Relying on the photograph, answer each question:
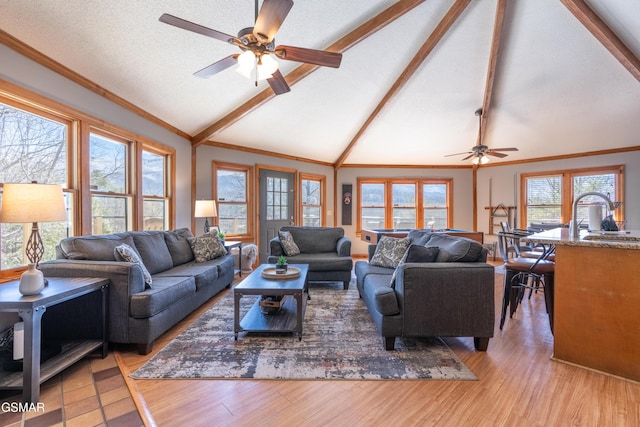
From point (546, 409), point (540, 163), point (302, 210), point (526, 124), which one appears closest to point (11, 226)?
point (546, 409)

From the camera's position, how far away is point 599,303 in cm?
205

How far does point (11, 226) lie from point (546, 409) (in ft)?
13.5

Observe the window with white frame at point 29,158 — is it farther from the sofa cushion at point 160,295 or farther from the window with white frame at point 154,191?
the window with white frame at point 154,191

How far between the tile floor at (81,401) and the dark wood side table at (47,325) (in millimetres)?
103

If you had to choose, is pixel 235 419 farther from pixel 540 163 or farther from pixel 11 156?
pixel 540 163

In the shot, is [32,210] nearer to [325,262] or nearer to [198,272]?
[198,272]

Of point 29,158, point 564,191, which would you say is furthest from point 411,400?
point 564,191

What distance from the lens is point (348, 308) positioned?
330 centimetres

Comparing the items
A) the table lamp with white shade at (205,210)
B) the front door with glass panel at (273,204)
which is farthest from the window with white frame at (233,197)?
the table lamp with white shade at (205,210)

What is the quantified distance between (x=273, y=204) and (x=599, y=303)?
5.29 meters

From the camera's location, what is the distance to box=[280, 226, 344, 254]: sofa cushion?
4734 mm

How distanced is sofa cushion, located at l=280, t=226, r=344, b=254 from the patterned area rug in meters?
1.84

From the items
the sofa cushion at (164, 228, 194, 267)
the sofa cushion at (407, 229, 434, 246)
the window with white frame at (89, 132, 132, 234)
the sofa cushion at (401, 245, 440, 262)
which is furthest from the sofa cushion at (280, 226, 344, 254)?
the sofa cushion at (401, 245, 440, 262)

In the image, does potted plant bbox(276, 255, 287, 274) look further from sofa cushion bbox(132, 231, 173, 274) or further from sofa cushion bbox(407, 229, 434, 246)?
sofa cushion bbox(407, 229, 434, 246)
